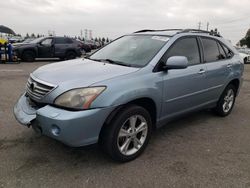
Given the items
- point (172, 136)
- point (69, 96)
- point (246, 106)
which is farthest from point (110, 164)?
point (246, 106)

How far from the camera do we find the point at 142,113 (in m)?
3.13

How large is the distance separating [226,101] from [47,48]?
1266 centimetres

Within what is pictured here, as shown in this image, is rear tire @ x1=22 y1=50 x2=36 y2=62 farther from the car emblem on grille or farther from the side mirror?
the side mirror

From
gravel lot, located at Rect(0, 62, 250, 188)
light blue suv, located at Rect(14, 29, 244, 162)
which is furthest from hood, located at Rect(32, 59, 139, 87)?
gravel lot, located at Rect(0, 62, 250, 188)

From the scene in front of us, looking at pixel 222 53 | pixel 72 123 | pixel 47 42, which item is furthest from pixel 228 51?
pixel 47 42

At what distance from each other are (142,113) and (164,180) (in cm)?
82

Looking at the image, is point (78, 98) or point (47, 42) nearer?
point (78, 98)

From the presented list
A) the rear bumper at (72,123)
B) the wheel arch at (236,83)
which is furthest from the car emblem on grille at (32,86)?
the wheel arch at (236,83)

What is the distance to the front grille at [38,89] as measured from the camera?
2.86 metres

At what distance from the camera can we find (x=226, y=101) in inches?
198

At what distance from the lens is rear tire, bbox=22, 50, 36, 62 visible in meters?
14.9

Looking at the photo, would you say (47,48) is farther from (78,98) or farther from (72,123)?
(72,123)

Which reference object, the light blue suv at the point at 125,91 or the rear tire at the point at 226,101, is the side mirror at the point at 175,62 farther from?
the rear tire at the point at 226,101

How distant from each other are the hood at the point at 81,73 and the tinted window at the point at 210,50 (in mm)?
1740
